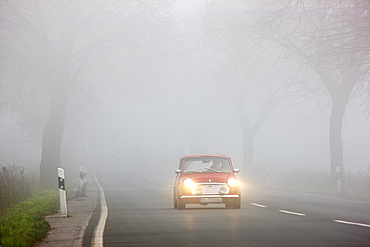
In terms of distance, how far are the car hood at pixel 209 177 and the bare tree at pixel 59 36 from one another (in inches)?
574

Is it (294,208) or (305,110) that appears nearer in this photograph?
(294,208)

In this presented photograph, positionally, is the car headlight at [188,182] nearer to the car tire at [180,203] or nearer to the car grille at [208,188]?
the car grille at [208,188]

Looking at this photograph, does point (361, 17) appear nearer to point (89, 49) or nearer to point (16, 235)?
point (16, 235)

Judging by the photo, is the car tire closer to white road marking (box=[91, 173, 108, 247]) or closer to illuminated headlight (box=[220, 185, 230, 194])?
illuminated headlight (box=[220, 185, 230, 194])

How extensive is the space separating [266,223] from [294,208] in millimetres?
4846

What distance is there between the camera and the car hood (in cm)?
1808

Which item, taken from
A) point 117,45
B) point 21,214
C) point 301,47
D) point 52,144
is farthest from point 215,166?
point 117,45

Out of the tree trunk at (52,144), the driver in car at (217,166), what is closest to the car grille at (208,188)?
the driver in car at (217,166)

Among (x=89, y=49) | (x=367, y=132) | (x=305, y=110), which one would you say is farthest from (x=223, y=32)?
(x=367, y=132)

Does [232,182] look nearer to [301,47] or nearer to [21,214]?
[21,214]

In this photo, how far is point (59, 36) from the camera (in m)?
33.2

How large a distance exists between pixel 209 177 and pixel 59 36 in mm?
17568

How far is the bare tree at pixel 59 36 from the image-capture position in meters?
30.6

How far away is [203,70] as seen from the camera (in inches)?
1884
